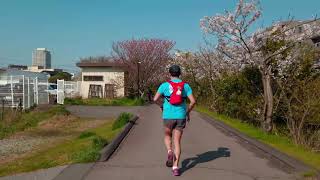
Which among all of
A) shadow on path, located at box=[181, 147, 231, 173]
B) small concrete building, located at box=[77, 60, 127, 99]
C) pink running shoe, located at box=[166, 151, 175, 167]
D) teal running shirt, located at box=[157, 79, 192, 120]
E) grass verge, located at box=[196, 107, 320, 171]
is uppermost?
small concrete building, located at box=[77, 60, 127, 99]

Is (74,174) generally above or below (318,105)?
below

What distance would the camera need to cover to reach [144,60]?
5319 cm

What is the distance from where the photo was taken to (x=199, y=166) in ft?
29.1

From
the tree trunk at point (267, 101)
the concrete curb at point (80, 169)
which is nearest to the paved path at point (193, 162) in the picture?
the concrete curb at point (80, 169)

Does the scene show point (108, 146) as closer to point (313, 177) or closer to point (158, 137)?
point (158, 137)

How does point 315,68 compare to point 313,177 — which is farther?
point 315,68

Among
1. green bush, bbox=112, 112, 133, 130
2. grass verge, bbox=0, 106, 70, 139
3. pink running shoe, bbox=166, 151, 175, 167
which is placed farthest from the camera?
grass verge, bbox=0, 106, 70, 139

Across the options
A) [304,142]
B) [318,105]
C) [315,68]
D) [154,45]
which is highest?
[154,45]

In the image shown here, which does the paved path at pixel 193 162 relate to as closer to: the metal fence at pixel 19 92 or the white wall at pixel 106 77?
the metal fence at pixel 19 92

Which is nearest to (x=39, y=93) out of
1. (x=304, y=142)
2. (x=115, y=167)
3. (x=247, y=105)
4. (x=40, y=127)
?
(x=40, y=127)

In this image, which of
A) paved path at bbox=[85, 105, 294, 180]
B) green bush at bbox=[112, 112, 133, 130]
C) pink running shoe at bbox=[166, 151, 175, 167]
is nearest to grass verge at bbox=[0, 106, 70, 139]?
green bush at bbox=[112, 112, 133, 130]

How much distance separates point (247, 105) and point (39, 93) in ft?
61.9

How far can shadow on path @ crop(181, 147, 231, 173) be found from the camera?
8.93m

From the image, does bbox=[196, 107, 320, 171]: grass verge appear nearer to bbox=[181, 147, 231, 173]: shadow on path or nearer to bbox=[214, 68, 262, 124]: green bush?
bbox=[181, 147, 231, 173]: shadow on path
